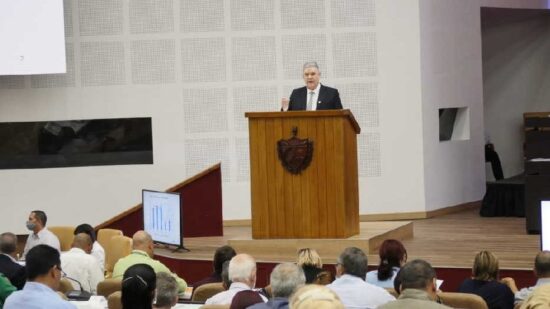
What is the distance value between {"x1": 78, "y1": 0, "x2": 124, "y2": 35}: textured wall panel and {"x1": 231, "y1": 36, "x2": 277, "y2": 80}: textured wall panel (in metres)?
1.51

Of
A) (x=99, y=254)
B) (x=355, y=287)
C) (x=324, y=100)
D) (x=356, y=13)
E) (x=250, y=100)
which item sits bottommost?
(x=99, y=254)

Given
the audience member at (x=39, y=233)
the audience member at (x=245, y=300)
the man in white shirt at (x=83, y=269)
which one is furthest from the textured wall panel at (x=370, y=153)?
the audience member at (x=245, y=300)

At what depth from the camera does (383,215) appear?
44.9 feet

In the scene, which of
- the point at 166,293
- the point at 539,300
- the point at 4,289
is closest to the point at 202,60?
the point at 4,289

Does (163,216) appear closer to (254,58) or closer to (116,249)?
(116,249)

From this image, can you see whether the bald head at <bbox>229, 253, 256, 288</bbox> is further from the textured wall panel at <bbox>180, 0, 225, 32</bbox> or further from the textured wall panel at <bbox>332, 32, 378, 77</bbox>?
the textured wall panel at <bbox>180, 0, 225, 32</bbox>

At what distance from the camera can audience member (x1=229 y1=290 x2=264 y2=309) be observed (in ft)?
18.7

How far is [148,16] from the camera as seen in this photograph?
13.8 metres

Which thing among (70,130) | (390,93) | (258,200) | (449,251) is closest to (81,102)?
(70,130)

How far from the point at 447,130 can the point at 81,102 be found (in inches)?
188

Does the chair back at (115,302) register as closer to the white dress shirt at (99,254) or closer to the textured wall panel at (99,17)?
the white dress shirt at (99,254)

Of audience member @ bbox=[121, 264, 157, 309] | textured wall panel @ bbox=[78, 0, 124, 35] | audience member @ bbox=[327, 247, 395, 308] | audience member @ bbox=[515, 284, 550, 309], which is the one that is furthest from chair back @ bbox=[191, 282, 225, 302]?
textured wall panel @ bbox=[78, 0, 124, 35]

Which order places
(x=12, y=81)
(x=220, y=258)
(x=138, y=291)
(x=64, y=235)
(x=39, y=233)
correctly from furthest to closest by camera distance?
(x=12, y=81) → (x=64, y=235) → (x=39, y=233) → (x=220, y=258) → (x=138, y=291)

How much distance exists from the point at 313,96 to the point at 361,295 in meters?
3.63
